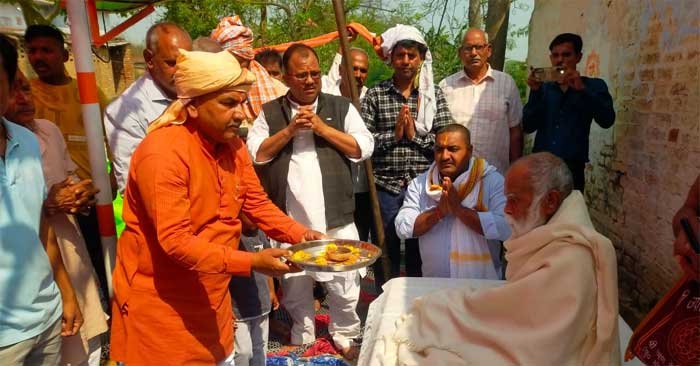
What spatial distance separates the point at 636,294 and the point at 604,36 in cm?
290

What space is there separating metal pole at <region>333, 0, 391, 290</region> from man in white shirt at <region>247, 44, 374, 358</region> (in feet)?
0.62

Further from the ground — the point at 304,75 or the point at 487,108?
the point at 304,75

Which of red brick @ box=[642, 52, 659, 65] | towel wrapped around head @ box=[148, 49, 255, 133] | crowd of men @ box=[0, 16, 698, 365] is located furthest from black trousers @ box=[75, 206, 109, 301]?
red brick @ box=[642, 52, 659, 65]

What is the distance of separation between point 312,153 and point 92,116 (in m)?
1.55

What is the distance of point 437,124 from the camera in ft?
13.2

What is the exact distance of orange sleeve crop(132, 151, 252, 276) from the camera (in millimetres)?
2016

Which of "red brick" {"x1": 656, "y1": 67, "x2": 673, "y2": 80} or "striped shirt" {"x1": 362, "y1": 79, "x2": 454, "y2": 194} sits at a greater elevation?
"red brick" {"x1": 656, "y1": 67, "x2": 673, "y2": 80}

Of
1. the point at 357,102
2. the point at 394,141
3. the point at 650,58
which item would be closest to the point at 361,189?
the point at 394,141

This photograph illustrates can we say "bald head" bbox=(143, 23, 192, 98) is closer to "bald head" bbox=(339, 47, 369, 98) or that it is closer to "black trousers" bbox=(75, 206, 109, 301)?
"black trousers" bbox=(75, 206, 109, 301)

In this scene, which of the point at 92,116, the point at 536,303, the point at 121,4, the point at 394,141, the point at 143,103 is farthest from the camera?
the point at 121,4

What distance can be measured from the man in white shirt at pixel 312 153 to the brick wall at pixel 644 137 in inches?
92.9

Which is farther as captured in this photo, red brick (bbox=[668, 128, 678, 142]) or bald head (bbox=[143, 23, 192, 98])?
red brick (bbox=[668, 128, 678, 142])

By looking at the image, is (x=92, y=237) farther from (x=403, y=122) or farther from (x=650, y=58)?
(x=650, y=58)

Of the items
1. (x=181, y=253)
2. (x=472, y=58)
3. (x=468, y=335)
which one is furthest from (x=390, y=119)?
(x=181, y=253)
